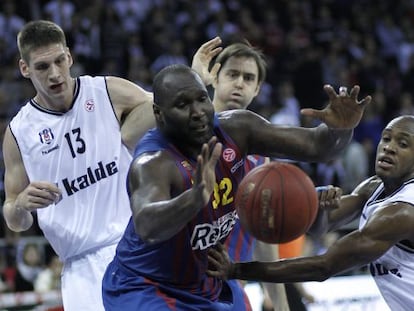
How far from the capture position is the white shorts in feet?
18.0

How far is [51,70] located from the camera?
217 inches

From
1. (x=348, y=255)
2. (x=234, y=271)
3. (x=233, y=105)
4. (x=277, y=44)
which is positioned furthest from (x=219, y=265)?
(x=277, y=44)

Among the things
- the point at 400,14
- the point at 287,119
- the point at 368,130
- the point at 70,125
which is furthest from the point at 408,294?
the point at 400,14

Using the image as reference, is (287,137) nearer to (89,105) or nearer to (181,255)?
(181,255)

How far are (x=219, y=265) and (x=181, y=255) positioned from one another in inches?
8.5

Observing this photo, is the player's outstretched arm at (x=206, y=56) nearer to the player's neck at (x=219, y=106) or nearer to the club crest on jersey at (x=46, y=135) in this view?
the player's neck at (x=219, y=106)

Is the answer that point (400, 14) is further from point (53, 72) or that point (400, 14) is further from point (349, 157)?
point (53, 72)

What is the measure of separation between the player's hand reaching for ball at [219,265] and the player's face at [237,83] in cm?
230

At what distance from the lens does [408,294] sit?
5086 mm

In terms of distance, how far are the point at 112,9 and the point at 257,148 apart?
36.4ft

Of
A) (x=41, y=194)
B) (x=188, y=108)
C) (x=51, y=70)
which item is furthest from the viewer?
(x=51, y=70)

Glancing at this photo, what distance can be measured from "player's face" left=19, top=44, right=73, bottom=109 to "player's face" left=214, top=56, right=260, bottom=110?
4.76 ft

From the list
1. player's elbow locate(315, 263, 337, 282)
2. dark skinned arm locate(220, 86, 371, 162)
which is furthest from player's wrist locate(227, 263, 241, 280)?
dark skinned arm locate(220, 86, 371, 162)

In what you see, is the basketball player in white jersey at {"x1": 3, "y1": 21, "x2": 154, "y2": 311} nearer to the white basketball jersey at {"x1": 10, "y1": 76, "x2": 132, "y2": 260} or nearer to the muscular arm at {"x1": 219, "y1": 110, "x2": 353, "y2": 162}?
the white basketball jersey at {"x1": 10, "y1": 76, "x2": 132, "y2": 260}
